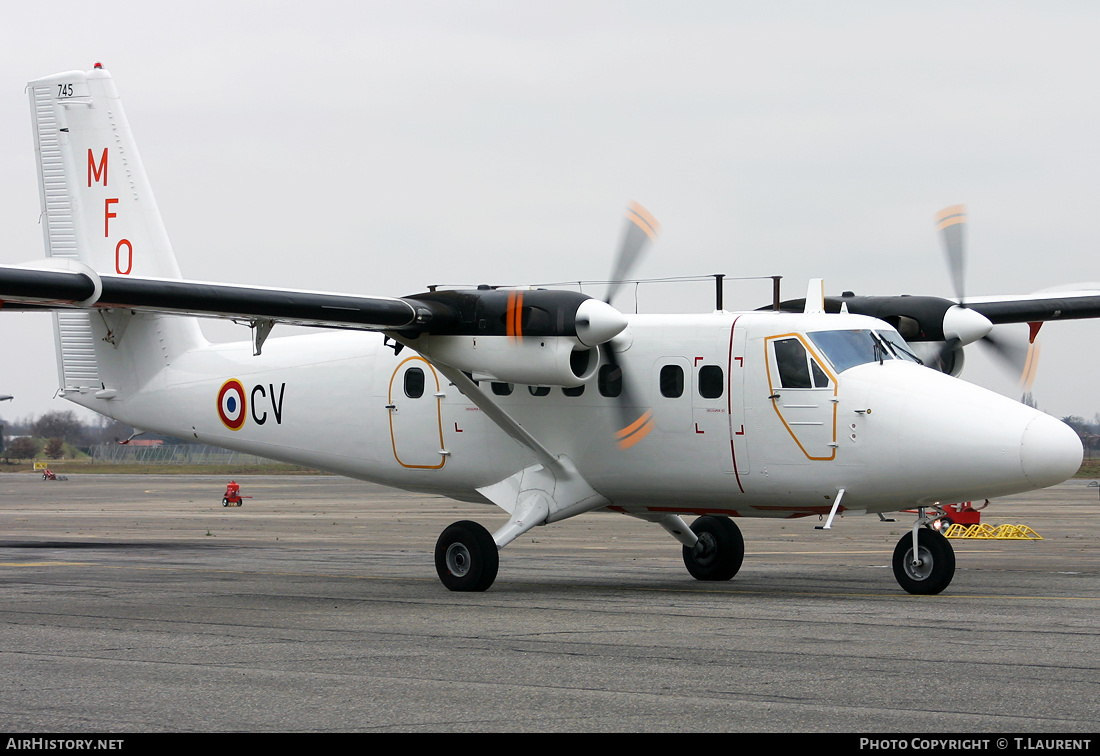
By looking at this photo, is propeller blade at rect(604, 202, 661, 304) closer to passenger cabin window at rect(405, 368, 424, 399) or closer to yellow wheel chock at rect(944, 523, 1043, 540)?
passenger cabin window at rect(405, 368, 424, 399)

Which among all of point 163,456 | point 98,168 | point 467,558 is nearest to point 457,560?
point 467,558

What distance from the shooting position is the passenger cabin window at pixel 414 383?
18.6m

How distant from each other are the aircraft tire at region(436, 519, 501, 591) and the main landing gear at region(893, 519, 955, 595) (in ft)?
16.9

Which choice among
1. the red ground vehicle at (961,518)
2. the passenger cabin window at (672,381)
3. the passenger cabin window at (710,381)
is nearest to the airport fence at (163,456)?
the red ground vehicle at (961,518)

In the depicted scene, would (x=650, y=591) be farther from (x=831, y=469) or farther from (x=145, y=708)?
(x=145, y=708)

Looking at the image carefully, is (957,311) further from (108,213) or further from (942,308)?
(108,213)

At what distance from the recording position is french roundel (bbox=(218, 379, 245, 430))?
20.3 metres

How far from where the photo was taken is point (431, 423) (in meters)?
18.5

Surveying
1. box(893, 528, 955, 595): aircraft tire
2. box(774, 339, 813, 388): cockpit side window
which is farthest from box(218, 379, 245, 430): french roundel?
box(893, 528, 955, 595): aircraft tire

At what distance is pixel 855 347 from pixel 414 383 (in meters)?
6.43

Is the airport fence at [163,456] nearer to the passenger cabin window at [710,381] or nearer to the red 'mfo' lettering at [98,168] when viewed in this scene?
the red 'mfo' lettering at [98,168]

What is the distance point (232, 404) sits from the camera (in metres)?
20.3
